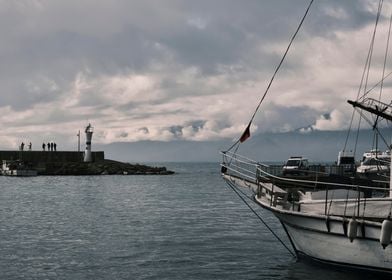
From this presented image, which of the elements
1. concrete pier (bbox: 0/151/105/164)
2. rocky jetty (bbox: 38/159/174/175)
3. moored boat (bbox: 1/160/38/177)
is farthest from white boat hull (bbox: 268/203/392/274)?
concrete pier (bbox: 0/151/105/164)

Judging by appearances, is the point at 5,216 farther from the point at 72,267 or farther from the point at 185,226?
the point at 72,267

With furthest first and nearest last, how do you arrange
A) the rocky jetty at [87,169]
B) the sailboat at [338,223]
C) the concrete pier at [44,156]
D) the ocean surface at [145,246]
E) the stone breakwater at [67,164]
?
the concrete pier at [44,156] < the stone breakwater at [67,164] < the rocky jetty at [87,169] < the ocean surface at [145,246] < the sailboat at [338,223]

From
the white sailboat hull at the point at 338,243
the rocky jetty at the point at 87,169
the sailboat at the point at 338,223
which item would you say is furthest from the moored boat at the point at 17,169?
the white sailboat hull at the point at 338,243

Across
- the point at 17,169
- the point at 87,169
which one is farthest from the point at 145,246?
the point at 87,169

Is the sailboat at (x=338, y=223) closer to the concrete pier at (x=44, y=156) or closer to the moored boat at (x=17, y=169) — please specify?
the moored boat at (x=17, y=169)

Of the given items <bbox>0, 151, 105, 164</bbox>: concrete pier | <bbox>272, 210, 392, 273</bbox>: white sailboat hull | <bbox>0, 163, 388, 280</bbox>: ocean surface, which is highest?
<bbox>0, 151, 105, 164</bbox>: concrete pier

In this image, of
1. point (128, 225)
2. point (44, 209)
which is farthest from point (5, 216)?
point (128, 225)

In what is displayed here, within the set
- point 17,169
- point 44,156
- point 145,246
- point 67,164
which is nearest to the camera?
point 145,246

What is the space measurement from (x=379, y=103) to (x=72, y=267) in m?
13.0

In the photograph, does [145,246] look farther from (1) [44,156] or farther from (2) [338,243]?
(1) [44,156]

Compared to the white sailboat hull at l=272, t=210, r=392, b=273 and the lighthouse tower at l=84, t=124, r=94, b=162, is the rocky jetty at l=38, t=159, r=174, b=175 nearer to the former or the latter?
the lighthouse tower at l=84, t=124, r=94, b=162

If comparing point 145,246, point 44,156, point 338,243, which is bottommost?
point 145,246

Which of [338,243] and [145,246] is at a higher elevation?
[338,243]

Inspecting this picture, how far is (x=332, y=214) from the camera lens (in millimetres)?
17516
